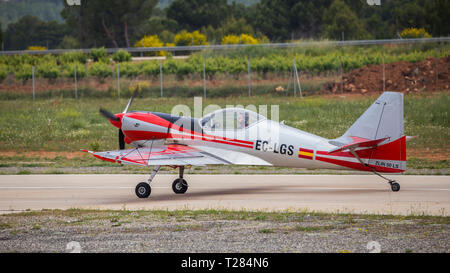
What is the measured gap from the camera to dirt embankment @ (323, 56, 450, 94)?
39.0m

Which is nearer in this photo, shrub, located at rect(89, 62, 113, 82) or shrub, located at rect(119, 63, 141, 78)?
shrub, located at rect(89, 62, 113, 82)

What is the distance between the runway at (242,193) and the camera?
563 inches

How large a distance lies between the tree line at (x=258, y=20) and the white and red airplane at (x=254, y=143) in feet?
172

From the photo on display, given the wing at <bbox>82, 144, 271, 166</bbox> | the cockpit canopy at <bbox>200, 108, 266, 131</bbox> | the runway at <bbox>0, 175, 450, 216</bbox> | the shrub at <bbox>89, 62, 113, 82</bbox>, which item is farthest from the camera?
the shrub at <bbox>89, 62, 113, 82</bbox>

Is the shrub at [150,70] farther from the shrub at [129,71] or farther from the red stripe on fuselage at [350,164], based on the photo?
the red stripe on fuselage at [350,164]

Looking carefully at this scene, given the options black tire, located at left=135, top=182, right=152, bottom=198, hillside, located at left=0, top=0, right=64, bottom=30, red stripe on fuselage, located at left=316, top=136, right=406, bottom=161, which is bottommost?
black tire, located at left=135, top=182, right=152, bottom=198

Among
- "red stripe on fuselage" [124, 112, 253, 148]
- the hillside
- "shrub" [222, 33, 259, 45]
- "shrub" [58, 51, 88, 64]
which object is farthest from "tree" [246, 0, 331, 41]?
the hillside

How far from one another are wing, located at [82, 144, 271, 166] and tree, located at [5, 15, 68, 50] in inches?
4021

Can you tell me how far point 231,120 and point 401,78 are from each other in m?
26.4

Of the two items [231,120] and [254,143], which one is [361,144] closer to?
[254,143]

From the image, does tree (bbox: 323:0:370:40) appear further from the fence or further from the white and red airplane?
the white and red airplane

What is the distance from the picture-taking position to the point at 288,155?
51.5 ft

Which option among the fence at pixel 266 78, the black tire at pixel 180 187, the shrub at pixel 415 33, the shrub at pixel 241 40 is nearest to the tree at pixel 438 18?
the shrub at pixel 415 33
